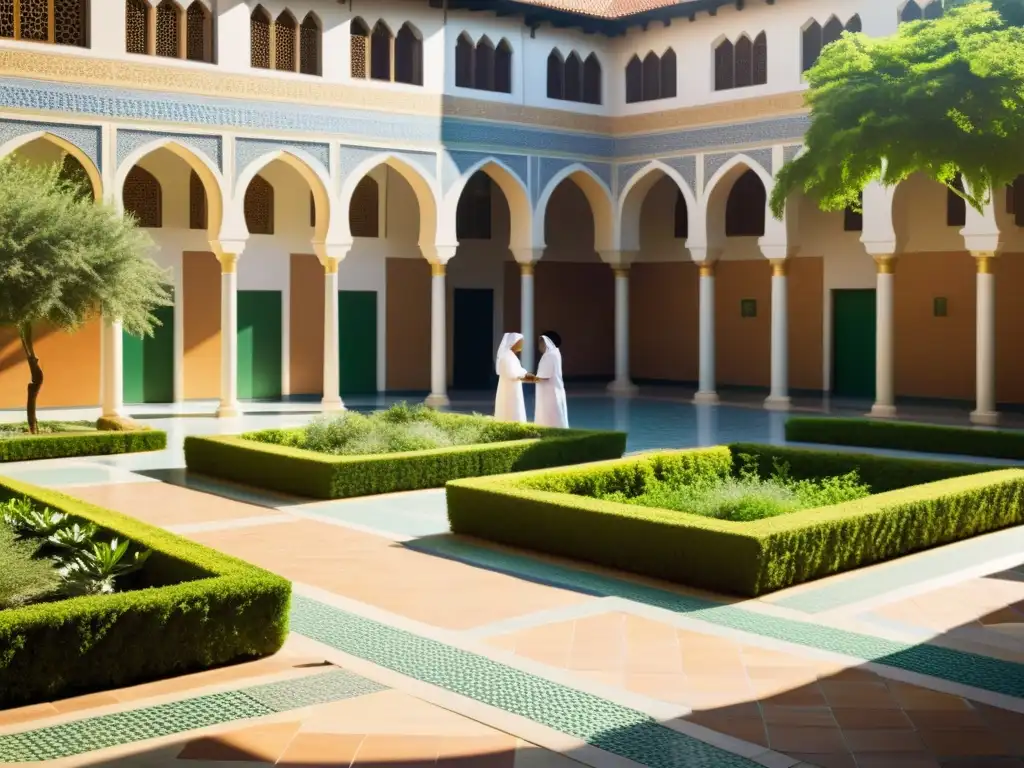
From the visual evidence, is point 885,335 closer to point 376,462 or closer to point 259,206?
point 259,206

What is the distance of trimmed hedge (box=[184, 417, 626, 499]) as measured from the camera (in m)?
12.4

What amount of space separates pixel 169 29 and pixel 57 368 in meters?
6.17

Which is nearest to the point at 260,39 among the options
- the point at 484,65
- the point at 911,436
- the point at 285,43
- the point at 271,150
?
the point at 285,43

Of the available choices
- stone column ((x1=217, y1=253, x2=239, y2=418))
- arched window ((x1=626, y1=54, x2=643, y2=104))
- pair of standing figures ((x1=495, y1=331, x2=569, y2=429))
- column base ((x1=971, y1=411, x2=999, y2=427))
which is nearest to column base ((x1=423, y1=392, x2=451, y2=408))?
stone column ((x1=217, y1=253, x2=239, y2=418))

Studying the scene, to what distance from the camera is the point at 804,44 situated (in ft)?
74.5

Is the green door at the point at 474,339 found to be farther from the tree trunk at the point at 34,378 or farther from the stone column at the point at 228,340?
the tree trunk at the point at 34,378

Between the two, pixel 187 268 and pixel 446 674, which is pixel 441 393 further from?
pixel 446 674

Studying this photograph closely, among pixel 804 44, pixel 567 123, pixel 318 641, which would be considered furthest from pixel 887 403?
pixel 318 641

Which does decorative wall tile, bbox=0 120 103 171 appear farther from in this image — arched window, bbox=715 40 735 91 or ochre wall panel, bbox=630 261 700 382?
ochre wall panel, bbox=630 261 700 382

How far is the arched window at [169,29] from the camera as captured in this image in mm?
20094

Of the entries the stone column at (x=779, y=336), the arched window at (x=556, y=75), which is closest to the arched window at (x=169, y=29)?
the arched window at (x=556, y=75)

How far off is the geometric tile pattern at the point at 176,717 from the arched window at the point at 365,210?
66.0 feet

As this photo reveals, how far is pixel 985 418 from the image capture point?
66.7 feet

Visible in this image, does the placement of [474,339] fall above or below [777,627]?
above
